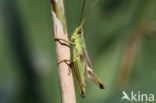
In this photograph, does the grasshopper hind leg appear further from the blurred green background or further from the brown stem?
the brown stem

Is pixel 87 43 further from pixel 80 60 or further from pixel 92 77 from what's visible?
pixel 92 77

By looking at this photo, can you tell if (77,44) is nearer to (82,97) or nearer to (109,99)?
(82,97)

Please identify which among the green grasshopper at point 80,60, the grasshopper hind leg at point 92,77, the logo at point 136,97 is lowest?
the logo at point 136,97

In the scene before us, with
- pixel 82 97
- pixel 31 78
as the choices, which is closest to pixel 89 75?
pixel 82 97

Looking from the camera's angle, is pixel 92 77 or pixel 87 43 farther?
pixel 87 43

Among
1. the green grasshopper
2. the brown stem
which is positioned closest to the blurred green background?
the green grasshopper

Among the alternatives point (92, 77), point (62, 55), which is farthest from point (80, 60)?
point (62, 55)

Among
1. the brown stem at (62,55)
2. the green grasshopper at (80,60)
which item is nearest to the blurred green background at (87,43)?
the green grasshopper at (80,60)

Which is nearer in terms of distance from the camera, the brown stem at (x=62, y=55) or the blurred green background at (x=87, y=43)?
the brown stem at (x=62, y=55)

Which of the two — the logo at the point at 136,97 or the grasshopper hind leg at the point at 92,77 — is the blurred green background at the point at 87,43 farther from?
the logo at the point at 136,97
